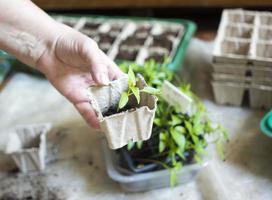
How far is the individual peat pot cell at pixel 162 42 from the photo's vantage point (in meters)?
1.21

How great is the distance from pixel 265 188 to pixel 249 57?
13.0 inches

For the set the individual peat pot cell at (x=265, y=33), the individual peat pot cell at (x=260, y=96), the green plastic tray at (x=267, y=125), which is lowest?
the individual peat pot cell at (x=260, y=96)

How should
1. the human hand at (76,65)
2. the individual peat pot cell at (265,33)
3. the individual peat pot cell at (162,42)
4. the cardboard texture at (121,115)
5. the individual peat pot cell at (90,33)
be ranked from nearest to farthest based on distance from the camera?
the cardboard texture at (121,115), the human hand at (76,65), the individual peat pot cell at (265,33), the individual peat pot cell at (162,42), the individual peat pot cell at (90,33)

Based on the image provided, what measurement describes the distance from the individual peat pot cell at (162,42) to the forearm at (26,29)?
49 centimetres

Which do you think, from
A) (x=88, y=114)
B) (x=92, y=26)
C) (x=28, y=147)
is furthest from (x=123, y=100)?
(x=92, y=26)

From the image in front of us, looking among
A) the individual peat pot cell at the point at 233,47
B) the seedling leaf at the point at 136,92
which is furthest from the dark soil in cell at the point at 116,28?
the seedling leaf at the point at 136,92

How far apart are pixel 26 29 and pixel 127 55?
44cm

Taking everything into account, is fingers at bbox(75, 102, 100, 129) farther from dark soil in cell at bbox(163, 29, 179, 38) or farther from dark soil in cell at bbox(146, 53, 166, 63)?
dark soil in cell at bbox(163, 29, 179, 38)

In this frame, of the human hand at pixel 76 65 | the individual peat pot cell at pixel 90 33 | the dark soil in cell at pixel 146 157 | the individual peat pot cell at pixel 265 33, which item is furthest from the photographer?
the individual peat pot cell at pixel 90 33

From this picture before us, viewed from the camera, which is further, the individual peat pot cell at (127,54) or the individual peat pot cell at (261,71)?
the individual peat pot cell at (127,54)

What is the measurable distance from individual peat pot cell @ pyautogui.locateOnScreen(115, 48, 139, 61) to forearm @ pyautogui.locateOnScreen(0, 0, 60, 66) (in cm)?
40

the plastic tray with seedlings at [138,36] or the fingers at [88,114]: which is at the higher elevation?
the fingers at [88,114]

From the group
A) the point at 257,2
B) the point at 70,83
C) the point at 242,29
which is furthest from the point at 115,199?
the point at 257,2

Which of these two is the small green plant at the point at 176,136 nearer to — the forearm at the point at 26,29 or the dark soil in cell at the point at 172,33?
the forearm at the point at 26,29
